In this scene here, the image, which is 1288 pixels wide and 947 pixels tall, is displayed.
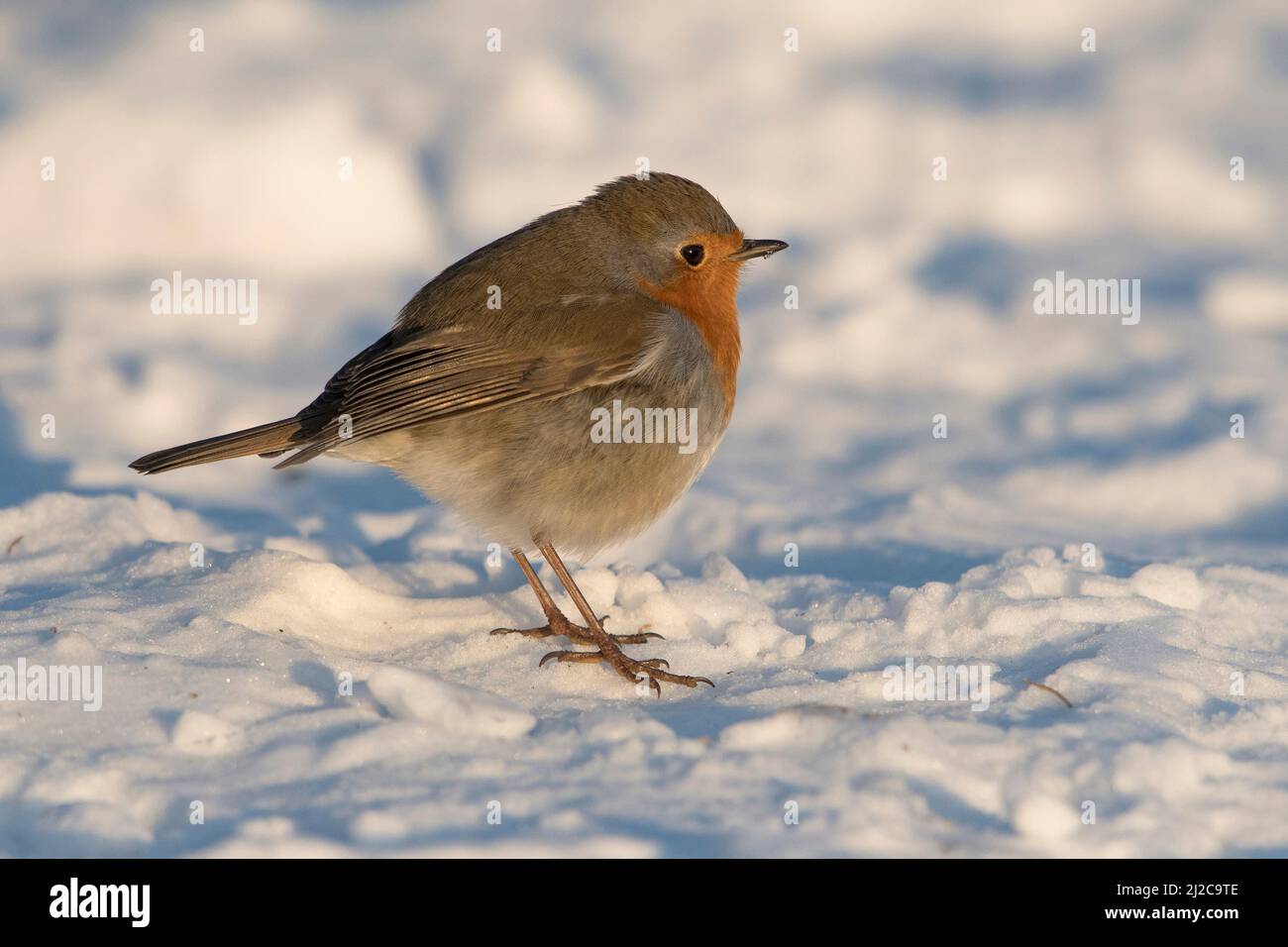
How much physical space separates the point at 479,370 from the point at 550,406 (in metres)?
0.30

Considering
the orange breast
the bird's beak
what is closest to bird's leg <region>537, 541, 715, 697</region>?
the orange breast

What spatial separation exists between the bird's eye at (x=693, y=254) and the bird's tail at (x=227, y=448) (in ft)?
5.31

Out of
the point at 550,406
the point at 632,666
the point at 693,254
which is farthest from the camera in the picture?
the point at 693,254

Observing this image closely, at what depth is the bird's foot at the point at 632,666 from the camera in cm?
486

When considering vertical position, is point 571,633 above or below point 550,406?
below

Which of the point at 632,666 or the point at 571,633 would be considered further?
the point at 571,633

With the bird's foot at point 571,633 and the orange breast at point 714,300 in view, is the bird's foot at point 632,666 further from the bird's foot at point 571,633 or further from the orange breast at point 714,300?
the orange breast at point 714,300

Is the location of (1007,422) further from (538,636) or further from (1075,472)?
(538,636)

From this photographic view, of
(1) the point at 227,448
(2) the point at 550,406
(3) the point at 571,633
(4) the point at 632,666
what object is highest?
(2) the point at 550,406

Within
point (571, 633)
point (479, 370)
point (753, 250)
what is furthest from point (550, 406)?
point (753, 250)

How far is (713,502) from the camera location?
23.9 ft

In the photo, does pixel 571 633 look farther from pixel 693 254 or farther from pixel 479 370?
pixel 693 254

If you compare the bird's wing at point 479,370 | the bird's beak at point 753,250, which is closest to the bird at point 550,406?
the bird's wing at point 479,370

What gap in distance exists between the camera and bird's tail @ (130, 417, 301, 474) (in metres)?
5.07
